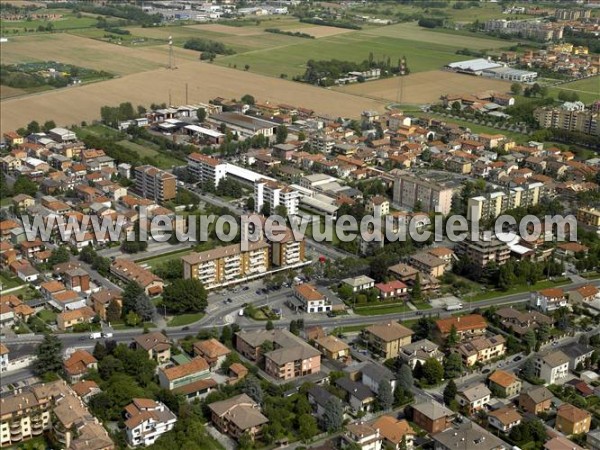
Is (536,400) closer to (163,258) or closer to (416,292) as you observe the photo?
(416,292)

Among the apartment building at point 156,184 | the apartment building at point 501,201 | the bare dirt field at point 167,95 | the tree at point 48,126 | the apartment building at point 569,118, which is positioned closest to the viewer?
the apartment building at point 501,201

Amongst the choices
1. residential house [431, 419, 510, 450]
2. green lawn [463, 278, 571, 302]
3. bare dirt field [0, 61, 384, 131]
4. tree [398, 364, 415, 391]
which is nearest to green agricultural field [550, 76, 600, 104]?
bare dirt field [0, 61, 384, 131]

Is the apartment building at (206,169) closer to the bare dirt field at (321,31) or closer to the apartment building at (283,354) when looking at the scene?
the apartment building at (283,354)

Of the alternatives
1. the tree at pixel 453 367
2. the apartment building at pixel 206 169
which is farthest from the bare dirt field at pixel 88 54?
the tree at pixel 453 367

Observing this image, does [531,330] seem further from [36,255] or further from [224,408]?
[36,255]

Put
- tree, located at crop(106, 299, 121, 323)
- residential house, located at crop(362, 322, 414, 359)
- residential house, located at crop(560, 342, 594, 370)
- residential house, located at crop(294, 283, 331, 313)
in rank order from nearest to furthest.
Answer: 1. residential house, located at crop(560, 342, 594, 370)
2. residential house, located at crop(362, 322, 414, 359)
3. tree, located at crop(106, 299, 121, 323)
4. residential house, located at crop(294, 283, 331, 313)

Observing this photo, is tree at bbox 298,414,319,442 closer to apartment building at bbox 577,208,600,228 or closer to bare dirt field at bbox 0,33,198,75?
apartment building at bbox 577,208,600,228

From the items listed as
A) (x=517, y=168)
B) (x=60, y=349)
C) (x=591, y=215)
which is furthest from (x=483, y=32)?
(x=60, y=349)
